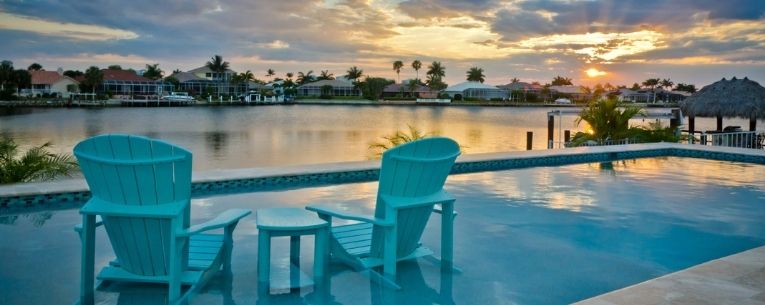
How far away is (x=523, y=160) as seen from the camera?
33.8 feet

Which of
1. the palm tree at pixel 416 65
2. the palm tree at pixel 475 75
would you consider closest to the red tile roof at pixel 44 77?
the palm tree at pixel 416 65

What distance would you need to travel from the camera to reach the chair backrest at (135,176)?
3.08 metres

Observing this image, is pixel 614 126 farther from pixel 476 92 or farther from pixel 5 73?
pixel 476 92

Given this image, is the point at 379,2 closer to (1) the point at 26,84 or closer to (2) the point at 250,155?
(2) the point at 250,155

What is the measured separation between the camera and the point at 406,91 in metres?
85.4

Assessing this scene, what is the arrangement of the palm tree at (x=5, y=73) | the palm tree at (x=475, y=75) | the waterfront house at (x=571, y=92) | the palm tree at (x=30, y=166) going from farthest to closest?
the palm tree at (x=475, y=75)
the waterfront house at (x=571, y=92)
the palm tree at (x=5, y=73)
the palm tree at (x=30, y=166)

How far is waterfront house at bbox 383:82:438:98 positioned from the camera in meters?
85.2

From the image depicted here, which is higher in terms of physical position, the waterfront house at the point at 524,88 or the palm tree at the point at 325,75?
the palm tree at the point at 325,75

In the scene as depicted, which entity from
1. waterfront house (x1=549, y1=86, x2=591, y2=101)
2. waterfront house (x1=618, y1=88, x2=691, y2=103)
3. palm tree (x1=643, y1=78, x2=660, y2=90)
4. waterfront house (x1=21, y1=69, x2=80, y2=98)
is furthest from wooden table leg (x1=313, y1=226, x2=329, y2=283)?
palm tree (x1=643, y1=78, x2=660, y2=90)

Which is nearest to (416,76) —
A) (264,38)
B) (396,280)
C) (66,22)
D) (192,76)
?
(192,76)

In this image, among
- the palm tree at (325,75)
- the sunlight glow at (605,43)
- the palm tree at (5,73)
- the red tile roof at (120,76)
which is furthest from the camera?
the palm tree at (325,75)

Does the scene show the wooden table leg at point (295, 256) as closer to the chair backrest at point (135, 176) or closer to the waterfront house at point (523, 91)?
the chair backrest at point (135, 176)

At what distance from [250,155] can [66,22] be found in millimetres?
28251

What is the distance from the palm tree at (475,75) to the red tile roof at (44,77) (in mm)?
61386
